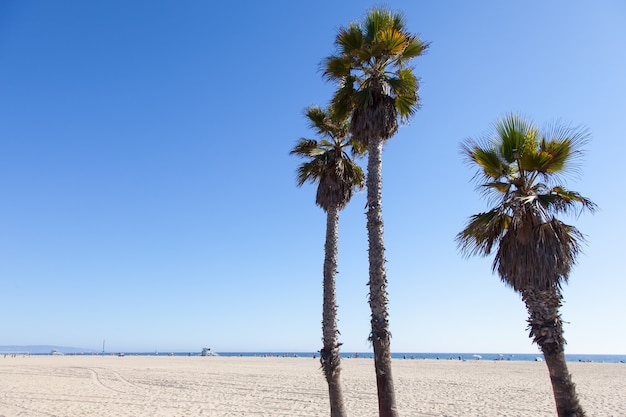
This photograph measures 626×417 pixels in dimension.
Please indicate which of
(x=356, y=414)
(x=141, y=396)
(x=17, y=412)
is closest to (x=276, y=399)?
(x=356, y=414)

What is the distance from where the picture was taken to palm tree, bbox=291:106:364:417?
10188 mm

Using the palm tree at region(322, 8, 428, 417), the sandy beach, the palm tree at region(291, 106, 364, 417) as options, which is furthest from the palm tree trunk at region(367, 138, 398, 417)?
the sandy beach

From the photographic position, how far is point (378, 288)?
28.5ft

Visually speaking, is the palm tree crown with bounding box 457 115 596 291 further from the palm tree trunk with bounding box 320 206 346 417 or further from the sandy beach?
the sandy beach

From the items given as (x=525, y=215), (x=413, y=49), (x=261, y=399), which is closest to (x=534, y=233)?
(x=525, y=215)

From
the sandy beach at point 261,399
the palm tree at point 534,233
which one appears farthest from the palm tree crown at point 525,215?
the sandy beach at point 261,399

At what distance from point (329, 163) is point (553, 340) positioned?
704 centimetres

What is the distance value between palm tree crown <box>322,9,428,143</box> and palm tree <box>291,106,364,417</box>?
3.62 feet

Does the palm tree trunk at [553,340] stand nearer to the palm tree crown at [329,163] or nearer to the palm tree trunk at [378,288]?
the palm tree trunk at [378,288]

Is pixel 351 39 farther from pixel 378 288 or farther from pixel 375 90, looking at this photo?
pixel 378 288

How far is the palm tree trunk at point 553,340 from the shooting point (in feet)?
24.1

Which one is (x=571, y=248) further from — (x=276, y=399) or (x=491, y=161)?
(x=276, y=399)

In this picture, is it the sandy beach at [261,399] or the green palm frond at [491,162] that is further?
the sandy beach at [261,399]

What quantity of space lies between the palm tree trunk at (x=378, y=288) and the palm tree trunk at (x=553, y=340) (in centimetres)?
283
